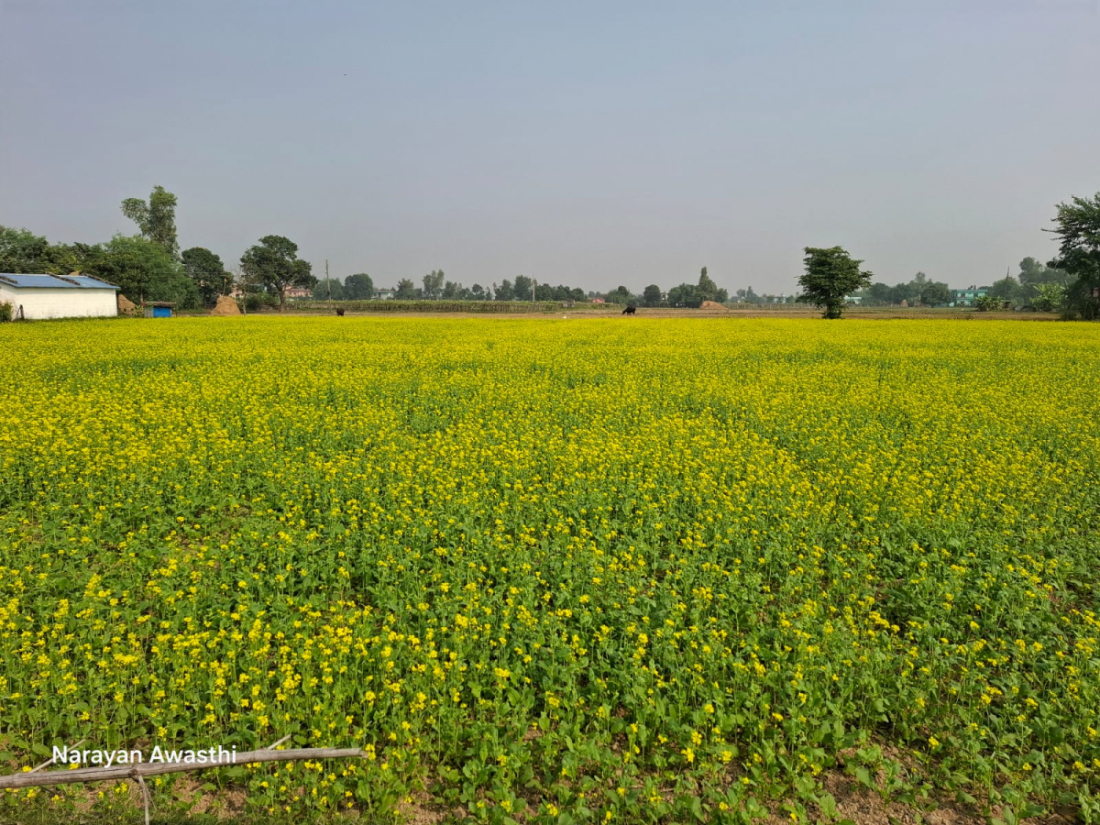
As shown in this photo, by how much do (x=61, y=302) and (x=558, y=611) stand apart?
1992 inches

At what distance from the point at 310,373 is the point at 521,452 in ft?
30.8

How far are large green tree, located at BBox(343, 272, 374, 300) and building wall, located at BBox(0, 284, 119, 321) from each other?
437ft

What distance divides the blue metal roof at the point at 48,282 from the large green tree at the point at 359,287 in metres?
133

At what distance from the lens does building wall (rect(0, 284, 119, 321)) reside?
131 ft

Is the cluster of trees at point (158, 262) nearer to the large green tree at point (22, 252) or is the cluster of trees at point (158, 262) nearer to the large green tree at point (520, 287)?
the large green tree at point (22, 252)

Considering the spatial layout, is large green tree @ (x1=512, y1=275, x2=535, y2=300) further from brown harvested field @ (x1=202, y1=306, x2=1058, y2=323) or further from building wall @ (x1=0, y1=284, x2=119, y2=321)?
building wall @ (x1=0, y1=284, x2=119, y2=321)

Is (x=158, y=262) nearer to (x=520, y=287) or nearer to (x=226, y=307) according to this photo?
(x=226, y=307)

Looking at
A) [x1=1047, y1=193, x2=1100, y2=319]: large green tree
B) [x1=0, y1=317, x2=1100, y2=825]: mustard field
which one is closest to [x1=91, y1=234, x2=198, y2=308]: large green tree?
[x1=0, y1=317, x2=1100, y2=825]: mustard field

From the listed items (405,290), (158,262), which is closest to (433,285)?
(405,290)

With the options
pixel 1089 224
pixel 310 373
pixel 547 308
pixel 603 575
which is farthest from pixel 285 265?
pixel 603 575

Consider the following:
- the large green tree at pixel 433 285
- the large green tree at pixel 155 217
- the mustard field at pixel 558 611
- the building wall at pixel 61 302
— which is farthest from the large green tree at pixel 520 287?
the mustard field at pixel 558 611

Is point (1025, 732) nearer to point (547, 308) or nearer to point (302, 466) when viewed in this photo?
point (302, 466)

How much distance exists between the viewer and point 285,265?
300 ft

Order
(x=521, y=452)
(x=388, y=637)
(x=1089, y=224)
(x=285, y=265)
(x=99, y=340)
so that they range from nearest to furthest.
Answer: (x=388, y=637) < (x=521, y=452) < (x=99, y=340) < (x=1089, y=224) < (x=285, y=265)
